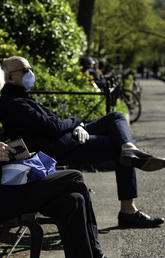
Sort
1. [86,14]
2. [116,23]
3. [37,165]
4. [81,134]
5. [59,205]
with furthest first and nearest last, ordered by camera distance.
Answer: [116,23] < [86,14] < [81,134] < [37,165] < [59,205]

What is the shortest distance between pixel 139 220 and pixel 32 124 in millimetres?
1435

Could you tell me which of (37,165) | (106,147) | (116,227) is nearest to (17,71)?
(37,165)

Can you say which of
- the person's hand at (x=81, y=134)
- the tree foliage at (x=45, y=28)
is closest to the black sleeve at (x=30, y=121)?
the person's hand at (x=81, y=134)

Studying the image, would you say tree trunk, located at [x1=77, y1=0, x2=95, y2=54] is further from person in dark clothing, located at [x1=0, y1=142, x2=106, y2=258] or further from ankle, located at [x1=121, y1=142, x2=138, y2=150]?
person in dark clothing, located at [x1=0, y1=142, x2=106, y2=258]

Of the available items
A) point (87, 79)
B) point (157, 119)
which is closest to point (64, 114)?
point (87, 79)

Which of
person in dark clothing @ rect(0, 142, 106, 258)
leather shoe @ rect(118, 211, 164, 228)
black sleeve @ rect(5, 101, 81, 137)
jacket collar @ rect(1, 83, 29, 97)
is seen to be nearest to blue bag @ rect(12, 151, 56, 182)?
person in dark clothing @ rect(0, 142, 106, 258)

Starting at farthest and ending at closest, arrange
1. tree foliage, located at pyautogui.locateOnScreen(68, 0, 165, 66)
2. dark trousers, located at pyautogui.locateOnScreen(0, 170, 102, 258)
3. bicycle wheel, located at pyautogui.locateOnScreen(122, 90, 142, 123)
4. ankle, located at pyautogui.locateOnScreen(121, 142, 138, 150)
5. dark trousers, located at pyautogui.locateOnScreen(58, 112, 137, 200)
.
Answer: tree foliage, located at pyautogui.locateOnScreen(68, 0, 165, 66) → bicycle wheel, located at pyautogui.locateOnScreen(122, 90, 142, 123) → dark trousers, located at pyautogui.locateOnScreen(58, 112, 137, 200) → ankle, located at pyautogui.locateOnScreen(121, 142, 138, 150) → dark trousers, located at pyautogui.locateOnScreen(0, 170, 102, 258)

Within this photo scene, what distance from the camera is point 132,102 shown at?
42.1 ft

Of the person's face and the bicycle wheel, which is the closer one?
the person's face

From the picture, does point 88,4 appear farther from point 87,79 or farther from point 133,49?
point 133,49

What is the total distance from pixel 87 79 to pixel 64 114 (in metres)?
1.42

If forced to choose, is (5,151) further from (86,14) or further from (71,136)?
(86,14)

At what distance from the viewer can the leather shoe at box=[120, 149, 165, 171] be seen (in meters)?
3.63

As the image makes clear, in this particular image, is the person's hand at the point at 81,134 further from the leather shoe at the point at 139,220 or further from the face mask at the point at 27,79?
the leather shoe at the point at 139,220
